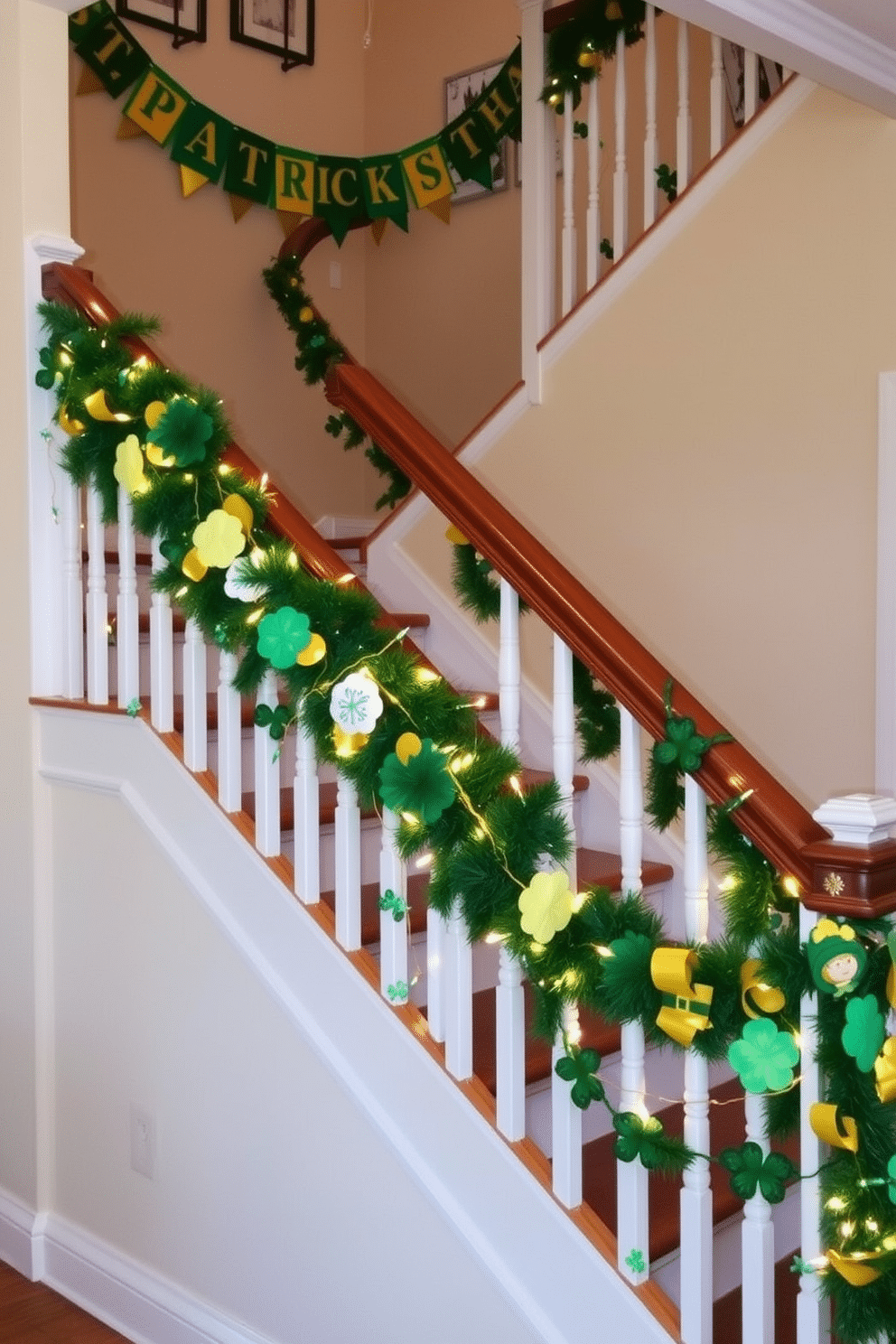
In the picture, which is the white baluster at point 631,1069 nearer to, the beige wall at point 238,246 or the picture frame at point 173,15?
the beige wall at point 238,246

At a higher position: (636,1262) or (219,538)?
(219,538)

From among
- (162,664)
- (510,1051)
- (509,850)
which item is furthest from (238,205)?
(510,1051)

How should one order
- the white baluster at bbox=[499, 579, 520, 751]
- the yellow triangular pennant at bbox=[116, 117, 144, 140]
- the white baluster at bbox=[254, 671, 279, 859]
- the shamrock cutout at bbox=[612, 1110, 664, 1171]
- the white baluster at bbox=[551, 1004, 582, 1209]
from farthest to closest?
1. the yellow triangular pennant at bbox=[116, 117, 144, 140]
2. the white baluster at bbox=[254, 671, 279, 859]
3. the white baluster at bbox=[499, 579, 520, 751]
4. the white baluster at bbox=[551, 1004, 582, 1209]
5. the shamrock cutout at bbox=[612, 1110, 664, 1171]

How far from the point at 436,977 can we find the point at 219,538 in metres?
0.82

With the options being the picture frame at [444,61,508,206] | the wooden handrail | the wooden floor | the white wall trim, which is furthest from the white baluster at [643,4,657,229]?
the wooden floor

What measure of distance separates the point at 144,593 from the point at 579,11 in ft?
6.23

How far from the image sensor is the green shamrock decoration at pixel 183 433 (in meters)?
2.41

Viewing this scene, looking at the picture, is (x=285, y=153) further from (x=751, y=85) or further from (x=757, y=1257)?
(x=757, y=1257)

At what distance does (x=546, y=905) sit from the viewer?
1.90 m

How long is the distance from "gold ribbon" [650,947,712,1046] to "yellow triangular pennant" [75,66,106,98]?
386cm

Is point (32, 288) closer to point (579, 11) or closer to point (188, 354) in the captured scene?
point (579, 11)

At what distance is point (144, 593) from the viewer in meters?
3.59

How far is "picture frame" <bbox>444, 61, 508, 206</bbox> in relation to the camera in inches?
192

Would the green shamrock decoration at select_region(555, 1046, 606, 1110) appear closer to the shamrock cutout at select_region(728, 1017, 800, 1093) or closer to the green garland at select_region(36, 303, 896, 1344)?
the green garland at select_region(36, 303, 896, 1344)
